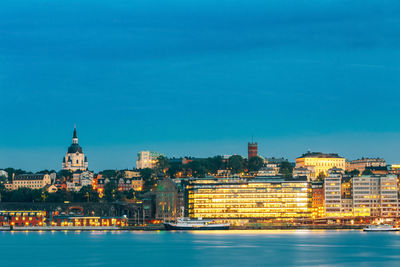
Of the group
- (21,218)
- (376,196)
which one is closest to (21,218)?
→ (21,218)

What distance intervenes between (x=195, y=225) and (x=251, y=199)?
1234 cm

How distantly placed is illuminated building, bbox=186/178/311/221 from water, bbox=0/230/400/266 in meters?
37.4

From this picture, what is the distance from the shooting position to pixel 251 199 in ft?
554

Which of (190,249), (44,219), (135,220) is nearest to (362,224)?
(135,220)

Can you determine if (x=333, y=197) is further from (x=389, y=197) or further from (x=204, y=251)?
(x=204, y=251)

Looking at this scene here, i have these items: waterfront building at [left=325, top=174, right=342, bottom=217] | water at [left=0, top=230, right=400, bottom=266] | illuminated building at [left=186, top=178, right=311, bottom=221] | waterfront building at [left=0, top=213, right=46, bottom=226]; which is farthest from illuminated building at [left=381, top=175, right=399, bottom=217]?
waterfront building at [left=0, top=213, right=46, bottom=226]

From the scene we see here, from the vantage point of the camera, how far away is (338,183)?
177 m

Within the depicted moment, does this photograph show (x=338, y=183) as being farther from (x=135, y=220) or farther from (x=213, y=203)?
(x=135, y=220)

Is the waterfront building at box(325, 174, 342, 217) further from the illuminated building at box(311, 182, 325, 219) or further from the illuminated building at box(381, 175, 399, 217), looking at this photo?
the illuminated building at box(381, 175, 399, 217)

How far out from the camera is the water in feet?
294

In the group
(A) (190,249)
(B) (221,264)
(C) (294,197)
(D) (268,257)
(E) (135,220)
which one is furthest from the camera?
(E) (135,220)

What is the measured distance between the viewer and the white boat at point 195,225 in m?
163

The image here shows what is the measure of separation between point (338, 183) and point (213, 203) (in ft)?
84.5

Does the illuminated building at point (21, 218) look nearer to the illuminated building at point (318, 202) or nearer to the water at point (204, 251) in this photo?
the water at point (204, 251)
